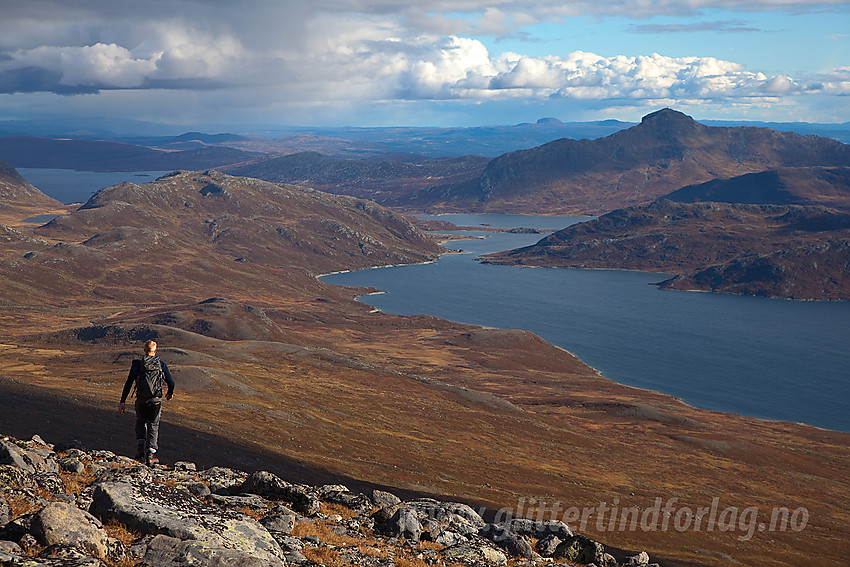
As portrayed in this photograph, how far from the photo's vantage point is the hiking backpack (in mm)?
27234

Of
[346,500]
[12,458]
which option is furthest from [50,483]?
[346,500]

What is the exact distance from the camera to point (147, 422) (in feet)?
94.7

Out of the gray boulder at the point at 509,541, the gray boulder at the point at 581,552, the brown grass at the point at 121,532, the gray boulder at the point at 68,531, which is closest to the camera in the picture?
the gray boulder at the point at 68,531

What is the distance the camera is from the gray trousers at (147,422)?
91.6ft

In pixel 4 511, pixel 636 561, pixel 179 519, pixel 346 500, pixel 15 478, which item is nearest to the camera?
pixel 4 511

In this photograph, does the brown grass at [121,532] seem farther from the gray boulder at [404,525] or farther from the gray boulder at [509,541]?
the gray boulder at [509,541]

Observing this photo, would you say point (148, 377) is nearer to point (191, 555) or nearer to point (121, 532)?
point (121, 532)

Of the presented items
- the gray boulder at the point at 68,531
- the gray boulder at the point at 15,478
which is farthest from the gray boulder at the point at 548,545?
the gray boulder at the point at 15,478

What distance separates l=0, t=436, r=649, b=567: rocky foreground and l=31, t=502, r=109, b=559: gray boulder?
1.1 inches

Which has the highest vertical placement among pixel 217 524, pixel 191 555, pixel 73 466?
pixel 191 555

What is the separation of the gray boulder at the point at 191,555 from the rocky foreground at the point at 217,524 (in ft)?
0.10

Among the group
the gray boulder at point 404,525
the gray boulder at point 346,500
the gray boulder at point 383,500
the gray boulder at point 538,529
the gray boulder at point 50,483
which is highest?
the gray boulder at point 50,483

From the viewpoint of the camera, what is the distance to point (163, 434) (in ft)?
190

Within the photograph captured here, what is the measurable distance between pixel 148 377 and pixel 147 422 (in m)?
2.73
